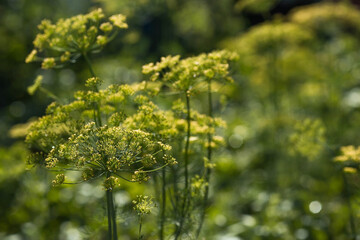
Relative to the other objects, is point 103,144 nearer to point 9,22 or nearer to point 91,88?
point 91,88

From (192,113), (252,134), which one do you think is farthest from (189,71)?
(252,134)

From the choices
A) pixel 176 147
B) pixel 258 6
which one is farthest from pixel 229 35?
pixel 176 147

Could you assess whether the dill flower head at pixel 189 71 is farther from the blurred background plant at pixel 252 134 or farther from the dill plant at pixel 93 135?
→ the blurred background plant at pixel 252 134

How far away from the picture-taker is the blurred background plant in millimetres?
3184

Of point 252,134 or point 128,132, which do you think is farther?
point 252,134

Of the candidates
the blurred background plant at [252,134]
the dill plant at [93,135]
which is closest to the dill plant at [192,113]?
the dill plant at [93,135]

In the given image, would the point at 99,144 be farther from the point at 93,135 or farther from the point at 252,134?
the point at 252,134

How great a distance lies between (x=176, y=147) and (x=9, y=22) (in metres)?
6.16

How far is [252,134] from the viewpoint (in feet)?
16.9

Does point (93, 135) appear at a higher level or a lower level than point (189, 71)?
lower

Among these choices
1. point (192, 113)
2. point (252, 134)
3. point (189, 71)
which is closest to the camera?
point (189, 71)

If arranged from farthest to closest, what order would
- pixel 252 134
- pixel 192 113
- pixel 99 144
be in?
pixel 252 134, pixel 192 113, pixel 99 144

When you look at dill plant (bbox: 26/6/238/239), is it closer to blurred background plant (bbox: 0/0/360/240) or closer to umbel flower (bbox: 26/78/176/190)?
umbel flower (bbox: 26/78/176/190)

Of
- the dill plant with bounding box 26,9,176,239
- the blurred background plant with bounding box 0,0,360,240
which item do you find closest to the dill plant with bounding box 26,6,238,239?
the dill plant with bounding box 26,9,176,239
